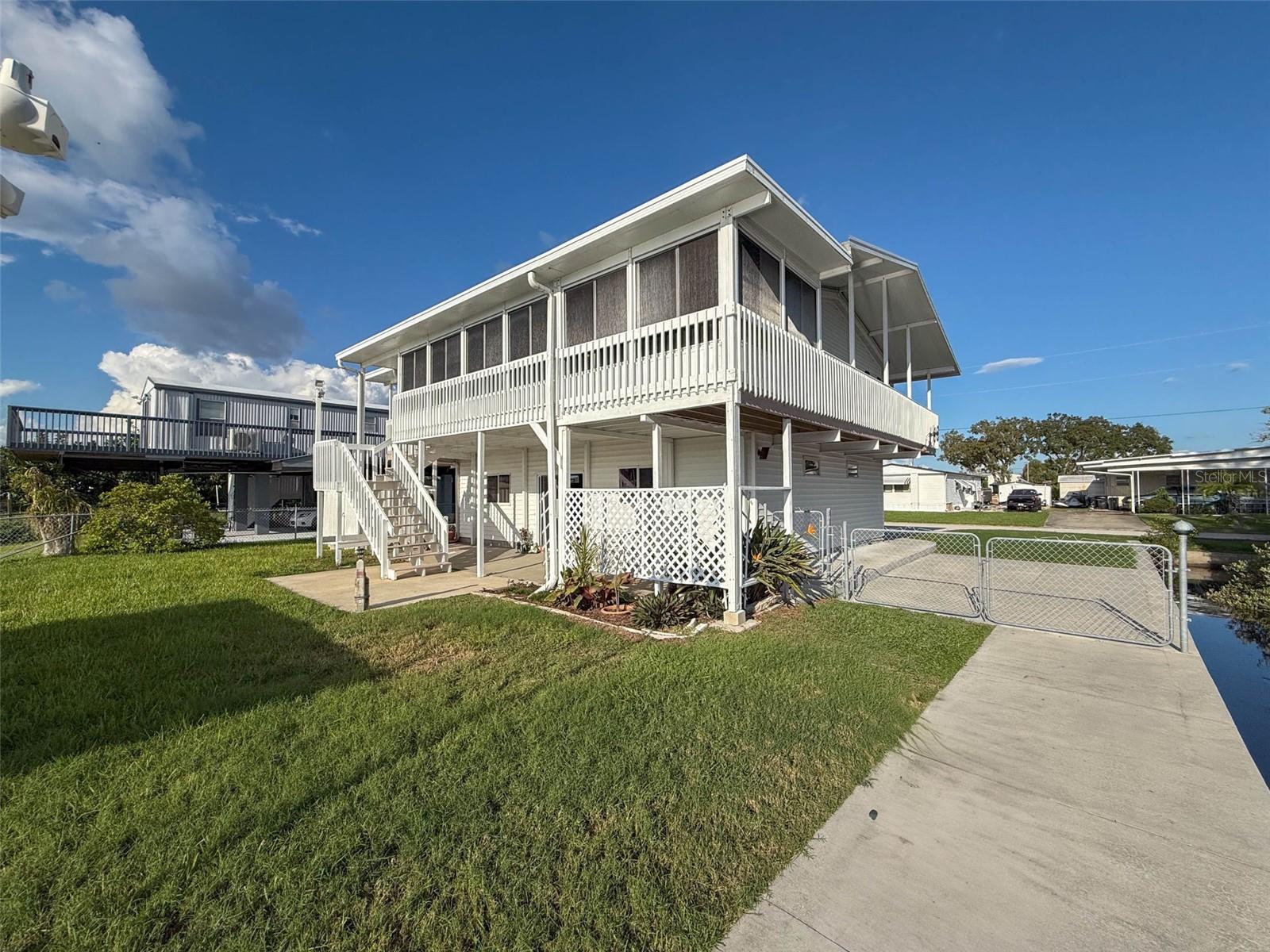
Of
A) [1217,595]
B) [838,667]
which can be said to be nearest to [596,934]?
[838,667]

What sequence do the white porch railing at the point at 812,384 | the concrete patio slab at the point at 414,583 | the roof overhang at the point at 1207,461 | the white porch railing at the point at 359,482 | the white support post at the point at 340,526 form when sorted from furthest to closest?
the roof overhang at the point at 1207,461 < the white support post at the point at 340,526 < the white porch railing at the point at 359,482 < the concrete patio slab at the point at 414,583 < the white porch railing at the point at 812,384

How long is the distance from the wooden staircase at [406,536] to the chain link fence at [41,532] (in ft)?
25.8

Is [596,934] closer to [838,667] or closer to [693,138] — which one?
[838,667]

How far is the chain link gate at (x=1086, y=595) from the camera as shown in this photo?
650 cm

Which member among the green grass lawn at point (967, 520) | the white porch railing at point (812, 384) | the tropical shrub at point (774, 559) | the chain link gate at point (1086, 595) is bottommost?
the green grass lawn at point (967, 520)

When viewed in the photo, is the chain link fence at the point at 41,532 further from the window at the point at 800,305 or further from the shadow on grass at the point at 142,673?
the window at the point at 800,305

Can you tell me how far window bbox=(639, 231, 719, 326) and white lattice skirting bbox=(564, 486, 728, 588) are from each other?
2759 mm

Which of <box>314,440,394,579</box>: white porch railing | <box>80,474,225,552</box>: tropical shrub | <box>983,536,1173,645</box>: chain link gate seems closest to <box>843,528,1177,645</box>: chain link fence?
<box>983,536,1173,645</box>: chain link gate

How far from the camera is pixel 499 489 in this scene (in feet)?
50.7

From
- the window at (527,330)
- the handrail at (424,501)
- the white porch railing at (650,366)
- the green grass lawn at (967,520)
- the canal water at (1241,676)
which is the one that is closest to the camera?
the canal water at (1241,676)

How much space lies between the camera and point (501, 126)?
12.0m

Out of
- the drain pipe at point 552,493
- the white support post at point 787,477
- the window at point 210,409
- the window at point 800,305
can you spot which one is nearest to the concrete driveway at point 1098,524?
the window at point 800,305

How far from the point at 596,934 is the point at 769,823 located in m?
1.12

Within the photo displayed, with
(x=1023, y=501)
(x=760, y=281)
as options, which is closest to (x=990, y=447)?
(x=1023, y=501)
